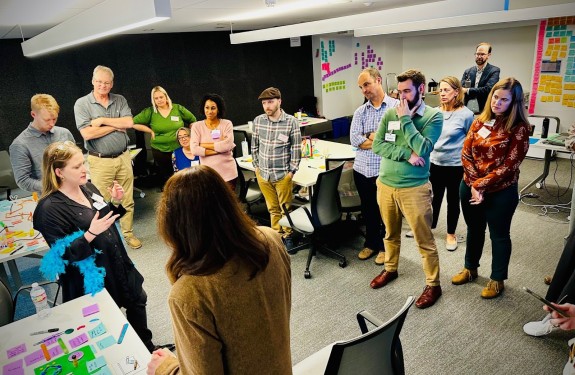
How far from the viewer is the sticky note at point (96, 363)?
1438mm

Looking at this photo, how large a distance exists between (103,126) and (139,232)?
4.65ft

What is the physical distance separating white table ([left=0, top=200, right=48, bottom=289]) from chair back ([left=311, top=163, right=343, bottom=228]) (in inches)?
77.7

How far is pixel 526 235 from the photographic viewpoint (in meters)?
3.65

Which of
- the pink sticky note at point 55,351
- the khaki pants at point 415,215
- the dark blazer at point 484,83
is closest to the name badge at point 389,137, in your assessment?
the khaki pants at point 415,215

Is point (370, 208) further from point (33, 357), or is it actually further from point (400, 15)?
point (33, 357)

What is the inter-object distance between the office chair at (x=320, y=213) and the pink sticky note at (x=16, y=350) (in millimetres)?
2062

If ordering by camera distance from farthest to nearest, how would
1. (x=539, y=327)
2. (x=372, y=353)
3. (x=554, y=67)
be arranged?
(x=554, y=67), (x=539, y=327), (x=372, y=353)

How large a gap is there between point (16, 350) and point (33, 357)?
0.11m

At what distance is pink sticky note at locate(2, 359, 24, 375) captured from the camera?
1.45 metres

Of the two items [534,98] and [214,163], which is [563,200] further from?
[214,163]

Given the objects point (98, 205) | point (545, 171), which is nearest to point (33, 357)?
point (98, 205)

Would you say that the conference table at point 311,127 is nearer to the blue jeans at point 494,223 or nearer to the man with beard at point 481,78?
the man with beard at point 481,78

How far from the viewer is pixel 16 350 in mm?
1561

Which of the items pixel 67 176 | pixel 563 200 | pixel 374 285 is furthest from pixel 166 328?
pixel 563 200
